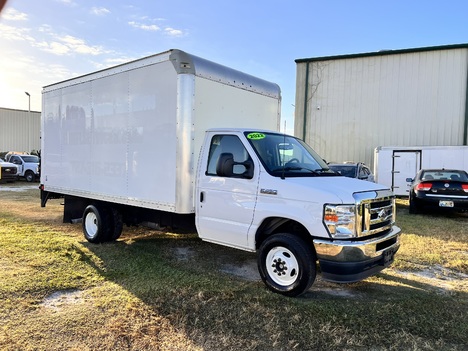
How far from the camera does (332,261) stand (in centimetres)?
439

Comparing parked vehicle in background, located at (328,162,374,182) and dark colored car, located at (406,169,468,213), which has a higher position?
parked vehicle in background, located at (328,162,374,182)

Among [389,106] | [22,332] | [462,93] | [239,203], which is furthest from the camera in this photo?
[389,106]

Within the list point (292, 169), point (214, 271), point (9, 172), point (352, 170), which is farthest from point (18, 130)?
point (292, 169)

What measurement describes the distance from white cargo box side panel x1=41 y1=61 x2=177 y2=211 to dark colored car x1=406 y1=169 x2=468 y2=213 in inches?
358

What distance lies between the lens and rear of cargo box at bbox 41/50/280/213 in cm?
564

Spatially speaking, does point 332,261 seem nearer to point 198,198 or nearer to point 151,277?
point 198,198

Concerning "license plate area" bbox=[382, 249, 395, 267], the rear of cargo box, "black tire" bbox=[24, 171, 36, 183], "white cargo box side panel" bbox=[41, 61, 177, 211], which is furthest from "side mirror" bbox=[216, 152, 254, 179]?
"black tire" bbox=[24, 171, 36, 183]

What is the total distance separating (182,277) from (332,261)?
2.23 meters

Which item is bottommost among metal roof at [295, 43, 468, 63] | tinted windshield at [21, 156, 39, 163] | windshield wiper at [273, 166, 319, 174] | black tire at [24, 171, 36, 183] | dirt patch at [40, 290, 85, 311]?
dirt patch at [40, 290, 85, 311]

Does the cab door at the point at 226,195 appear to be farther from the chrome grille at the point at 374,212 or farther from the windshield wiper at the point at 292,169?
the chrome grille at the point at 374,212

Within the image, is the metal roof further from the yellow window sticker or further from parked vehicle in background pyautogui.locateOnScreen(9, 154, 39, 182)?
parked vehicle in background pyautogui.locateOnScreen(9, 154, 39, 182)

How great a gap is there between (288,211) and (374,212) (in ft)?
3.48

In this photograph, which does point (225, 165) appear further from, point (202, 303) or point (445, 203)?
point (445, 203)

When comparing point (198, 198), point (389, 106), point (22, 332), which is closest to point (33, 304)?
point (22, 332)
